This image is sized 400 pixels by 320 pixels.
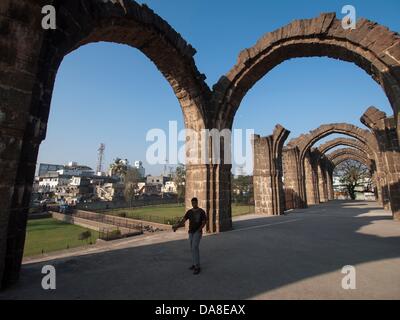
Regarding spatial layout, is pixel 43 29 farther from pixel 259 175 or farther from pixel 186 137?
pixel 259 175

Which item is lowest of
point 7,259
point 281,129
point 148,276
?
point 148,276

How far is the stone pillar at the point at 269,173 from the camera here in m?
14.0

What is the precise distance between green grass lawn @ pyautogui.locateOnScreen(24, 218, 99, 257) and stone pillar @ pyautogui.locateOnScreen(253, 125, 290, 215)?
1266 cm

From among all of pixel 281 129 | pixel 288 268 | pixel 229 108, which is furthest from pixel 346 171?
pixel 288 268

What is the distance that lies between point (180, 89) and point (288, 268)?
6.61 metres

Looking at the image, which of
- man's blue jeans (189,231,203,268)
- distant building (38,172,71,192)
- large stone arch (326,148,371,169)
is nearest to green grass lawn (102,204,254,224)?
large stone arch (326,148,371,169)

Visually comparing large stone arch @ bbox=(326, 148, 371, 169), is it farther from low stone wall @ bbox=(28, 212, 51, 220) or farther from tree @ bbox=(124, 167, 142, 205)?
low stone wall @ bbox=(28, 212, 51, 220)

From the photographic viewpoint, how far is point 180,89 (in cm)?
824

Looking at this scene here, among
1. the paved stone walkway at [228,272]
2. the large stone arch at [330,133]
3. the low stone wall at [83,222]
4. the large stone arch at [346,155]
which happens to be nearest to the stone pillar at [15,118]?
the paved stone walkway at [228,272]

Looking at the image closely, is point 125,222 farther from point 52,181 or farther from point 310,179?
point 52,181

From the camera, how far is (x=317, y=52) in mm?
7770

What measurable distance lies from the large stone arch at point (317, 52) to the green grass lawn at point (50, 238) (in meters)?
13.9

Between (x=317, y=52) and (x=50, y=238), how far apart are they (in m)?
22.3

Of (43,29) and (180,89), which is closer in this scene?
(43,29)
